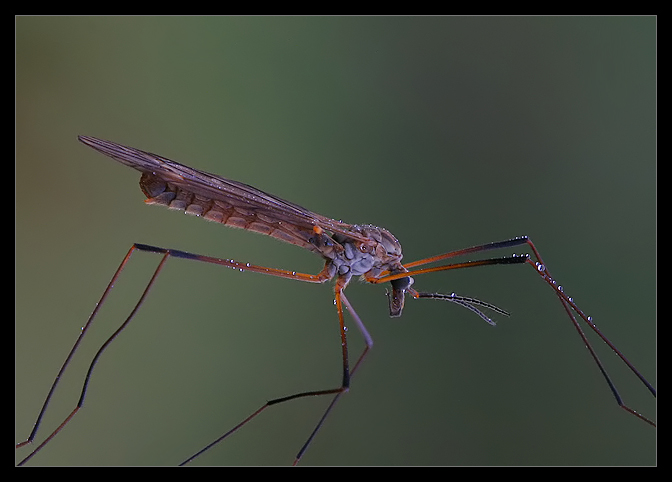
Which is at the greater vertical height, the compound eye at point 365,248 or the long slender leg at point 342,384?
the compound eye at point 365,248

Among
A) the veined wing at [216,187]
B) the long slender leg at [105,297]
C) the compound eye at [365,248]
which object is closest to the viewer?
the long slender leg at [105,297]

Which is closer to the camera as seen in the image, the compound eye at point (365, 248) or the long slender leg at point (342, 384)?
the long slender leg at point (342, 384)

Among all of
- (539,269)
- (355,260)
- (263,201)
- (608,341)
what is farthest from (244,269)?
(608,341)

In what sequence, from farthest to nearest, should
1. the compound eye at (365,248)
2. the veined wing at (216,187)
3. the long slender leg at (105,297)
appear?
the compound eye at (365,248) → the veined wing at (216,187) → the long slender leg at (105,297)

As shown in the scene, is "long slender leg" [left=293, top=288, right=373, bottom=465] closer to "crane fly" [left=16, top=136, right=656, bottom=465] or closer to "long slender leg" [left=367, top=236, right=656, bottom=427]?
"crane fly" [left=16, top=136, right=656, bottom=465]

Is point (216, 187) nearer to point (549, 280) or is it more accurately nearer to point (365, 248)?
point (365, 248)

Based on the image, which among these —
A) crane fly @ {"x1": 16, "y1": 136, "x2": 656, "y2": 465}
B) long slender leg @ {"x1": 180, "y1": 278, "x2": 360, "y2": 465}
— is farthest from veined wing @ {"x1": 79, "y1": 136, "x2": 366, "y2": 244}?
long slender leg @ {"x1": 180, "y1": 278, "x2": 360, "y2": 465}

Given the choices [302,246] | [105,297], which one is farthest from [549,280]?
[105,297]

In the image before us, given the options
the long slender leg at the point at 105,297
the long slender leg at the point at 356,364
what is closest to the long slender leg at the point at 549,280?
the long slender leg at the point at 356,364

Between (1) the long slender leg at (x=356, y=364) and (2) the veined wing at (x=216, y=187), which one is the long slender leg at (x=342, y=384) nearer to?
(1) the long slender leg at (x=356, y=364)
